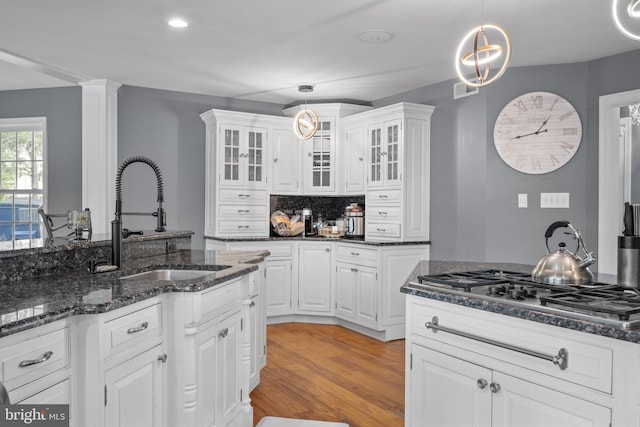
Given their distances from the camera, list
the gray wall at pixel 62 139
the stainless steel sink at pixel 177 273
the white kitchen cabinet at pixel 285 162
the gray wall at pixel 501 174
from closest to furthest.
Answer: the stainless steel sink at pixel 177 273 < the gray wall at pixel 501 174 < the white kitchen cabinet at pixel 285 162 < the gray wall at pixel 62 139

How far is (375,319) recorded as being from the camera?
184 inches

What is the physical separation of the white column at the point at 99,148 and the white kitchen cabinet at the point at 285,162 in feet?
5.49

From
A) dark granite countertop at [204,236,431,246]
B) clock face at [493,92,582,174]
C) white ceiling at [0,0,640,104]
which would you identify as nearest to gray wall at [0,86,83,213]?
white ceiling at [0,0,640,104]

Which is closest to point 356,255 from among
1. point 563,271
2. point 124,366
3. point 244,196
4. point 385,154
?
point 385,154

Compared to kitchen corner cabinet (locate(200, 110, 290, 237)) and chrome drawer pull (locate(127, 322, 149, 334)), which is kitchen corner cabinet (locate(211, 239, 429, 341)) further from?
chrome drawer pull (locate(127, 322, 149, 334))

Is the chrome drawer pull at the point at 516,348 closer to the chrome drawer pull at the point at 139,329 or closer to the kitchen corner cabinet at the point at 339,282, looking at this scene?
the chrome drawer pull at the point at 139,329

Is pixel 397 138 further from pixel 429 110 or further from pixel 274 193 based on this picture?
pixel 274 193

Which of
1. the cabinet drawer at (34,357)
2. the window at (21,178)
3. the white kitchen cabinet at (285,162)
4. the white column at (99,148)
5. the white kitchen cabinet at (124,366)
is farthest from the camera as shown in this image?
the window at (21,178)

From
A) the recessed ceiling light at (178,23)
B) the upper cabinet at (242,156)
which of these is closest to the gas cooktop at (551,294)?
the recessed ceiling light at (178,23)

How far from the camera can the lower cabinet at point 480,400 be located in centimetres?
154

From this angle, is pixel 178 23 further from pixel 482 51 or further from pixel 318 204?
pixel 318 204

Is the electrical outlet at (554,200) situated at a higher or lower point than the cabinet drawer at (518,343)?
higher

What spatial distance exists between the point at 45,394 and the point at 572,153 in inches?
164

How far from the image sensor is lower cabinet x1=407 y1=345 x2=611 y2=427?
1.54 metres
